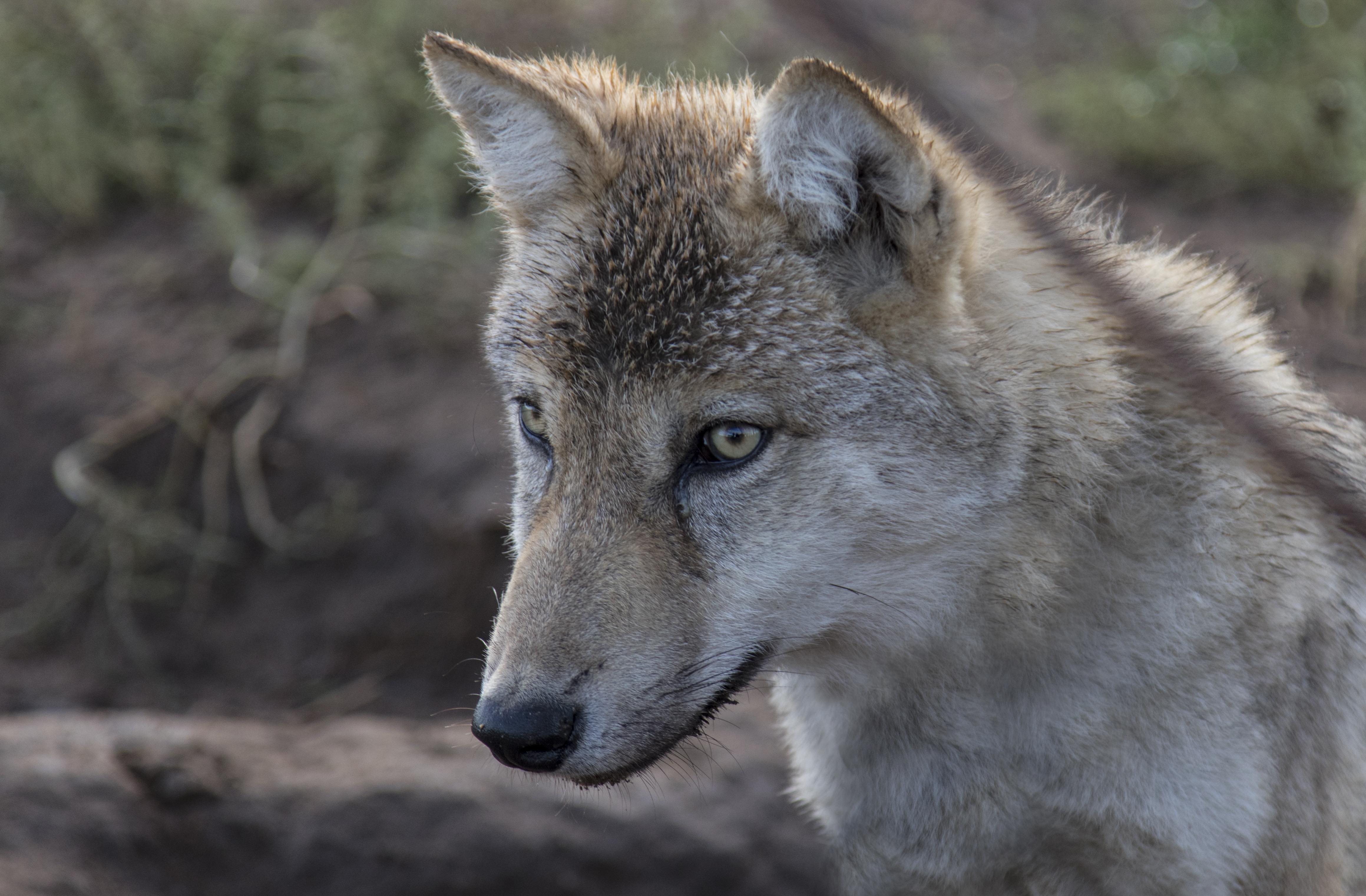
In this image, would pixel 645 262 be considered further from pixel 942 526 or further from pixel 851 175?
pixel 942 526

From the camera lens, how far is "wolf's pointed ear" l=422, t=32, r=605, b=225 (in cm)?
309

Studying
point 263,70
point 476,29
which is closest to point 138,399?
point 263,70

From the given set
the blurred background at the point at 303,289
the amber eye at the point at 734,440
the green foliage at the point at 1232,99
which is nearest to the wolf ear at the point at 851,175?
the amber eye at the point at 734,440

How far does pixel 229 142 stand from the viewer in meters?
7.29

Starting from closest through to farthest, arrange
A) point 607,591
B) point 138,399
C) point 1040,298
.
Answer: point 607,591 → point 1040,298 → point 138,399

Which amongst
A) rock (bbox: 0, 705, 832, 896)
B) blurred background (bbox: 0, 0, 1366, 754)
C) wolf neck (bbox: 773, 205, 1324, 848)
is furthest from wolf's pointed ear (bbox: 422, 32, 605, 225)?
rock (bbox: 0, 705, 832, 896)

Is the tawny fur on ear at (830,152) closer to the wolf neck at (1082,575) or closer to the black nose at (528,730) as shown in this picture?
the wolf neck at (1082,575)

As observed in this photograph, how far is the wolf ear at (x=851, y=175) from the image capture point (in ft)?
8.30

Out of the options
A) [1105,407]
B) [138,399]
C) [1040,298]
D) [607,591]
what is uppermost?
[1040,298]

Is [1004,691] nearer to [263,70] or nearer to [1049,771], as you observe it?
[1049,771]

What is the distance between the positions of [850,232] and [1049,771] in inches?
55.1

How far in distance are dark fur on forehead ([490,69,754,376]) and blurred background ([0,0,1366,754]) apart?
2.09m

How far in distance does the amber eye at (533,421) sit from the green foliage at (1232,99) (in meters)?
6.21

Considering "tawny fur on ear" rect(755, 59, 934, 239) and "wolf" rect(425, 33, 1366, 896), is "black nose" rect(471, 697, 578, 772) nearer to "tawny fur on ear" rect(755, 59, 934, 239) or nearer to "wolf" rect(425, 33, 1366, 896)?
"wolf" rect(425, 33, 1366, 896)
